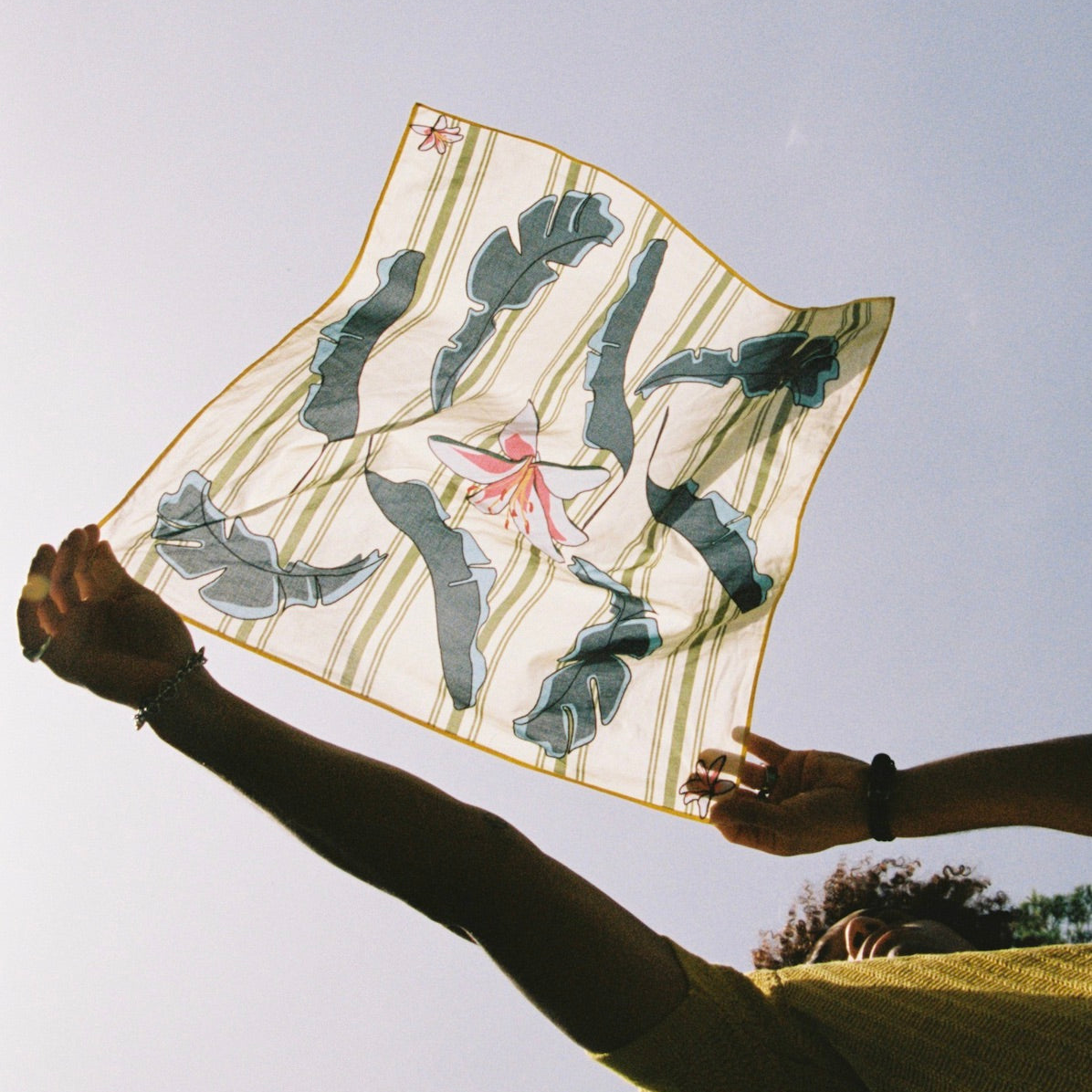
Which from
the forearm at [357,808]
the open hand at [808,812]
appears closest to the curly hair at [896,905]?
the open hand at [808,812]

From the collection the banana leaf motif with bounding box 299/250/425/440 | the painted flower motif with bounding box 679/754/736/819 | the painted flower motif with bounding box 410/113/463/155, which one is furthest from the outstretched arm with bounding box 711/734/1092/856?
the painted flower motif with bounding box 410/113/463/155

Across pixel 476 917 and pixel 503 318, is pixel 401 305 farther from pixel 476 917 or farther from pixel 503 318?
pixel 476 917

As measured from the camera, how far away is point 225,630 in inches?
132

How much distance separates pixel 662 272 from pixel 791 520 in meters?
1.19

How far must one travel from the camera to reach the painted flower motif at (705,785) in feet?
10.5

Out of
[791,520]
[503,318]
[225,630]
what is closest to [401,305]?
[503,318]

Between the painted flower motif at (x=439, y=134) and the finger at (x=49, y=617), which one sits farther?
the painted flower motif at (x=439, y=134)

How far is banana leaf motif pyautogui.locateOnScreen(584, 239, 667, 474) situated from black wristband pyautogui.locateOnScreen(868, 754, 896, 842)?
1756 mm

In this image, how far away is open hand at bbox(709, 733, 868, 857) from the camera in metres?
2.46

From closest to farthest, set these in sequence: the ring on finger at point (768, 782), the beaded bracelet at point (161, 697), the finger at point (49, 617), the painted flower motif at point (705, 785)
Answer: the beaded bracelet at point (161, 697)
the finger at point (49, 617)
the ring on finger at point (768, 782)
the painted flower motif at point (705, 785)

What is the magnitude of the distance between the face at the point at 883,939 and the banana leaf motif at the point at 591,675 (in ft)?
3.59

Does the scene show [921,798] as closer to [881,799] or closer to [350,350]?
[881,799]

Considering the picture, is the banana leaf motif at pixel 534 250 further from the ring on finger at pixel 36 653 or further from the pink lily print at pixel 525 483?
the ring on finger at pixel 36 653

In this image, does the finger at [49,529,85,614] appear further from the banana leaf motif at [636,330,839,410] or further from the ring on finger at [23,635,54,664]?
the banana leaf motif at [636,330,839,410]
